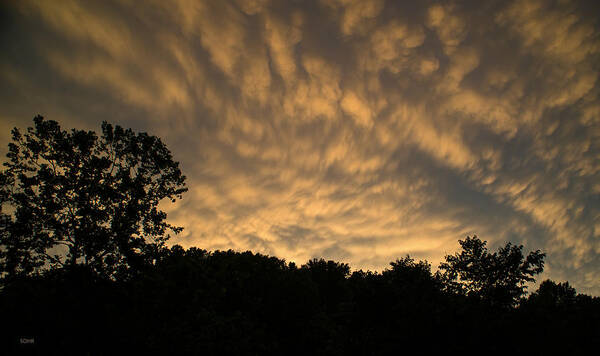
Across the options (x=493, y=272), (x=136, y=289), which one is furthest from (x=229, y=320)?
(x=493, y=272)

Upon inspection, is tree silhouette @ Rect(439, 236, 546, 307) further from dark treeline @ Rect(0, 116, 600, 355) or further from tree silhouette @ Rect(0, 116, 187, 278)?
tree silhouette @ Rect(0, 116, 187, 278)

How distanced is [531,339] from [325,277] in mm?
50634

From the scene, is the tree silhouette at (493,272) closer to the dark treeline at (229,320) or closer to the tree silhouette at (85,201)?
the dark treeline at (229,320)

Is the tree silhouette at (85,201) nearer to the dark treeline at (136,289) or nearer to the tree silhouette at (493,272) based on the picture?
the dark treeline at (136,289)

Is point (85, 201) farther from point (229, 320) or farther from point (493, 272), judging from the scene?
point (493, 272)

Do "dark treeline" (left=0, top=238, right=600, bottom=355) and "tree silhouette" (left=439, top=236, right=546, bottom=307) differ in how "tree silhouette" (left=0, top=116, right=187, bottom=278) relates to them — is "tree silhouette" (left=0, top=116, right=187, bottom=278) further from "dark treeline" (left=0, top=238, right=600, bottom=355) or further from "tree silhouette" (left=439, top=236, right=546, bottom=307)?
"tree silhouette" (left=439, top=236, right=546, bottom=307)

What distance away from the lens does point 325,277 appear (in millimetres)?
69000

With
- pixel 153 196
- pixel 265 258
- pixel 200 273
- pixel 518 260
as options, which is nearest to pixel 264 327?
pixel 200 273

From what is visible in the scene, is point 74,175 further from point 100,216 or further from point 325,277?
point 325,277

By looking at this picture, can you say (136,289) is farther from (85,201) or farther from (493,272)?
(493,272)

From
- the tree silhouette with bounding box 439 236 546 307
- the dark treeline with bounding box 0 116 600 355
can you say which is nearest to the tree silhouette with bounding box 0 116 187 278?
the dark treeline with bounding box 0 116 600 355

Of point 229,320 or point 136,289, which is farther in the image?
A: point 229,320

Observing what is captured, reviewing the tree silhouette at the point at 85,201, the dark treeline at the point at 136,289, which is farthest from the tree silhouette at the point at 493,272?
the tree silhouette at the point at 85,201

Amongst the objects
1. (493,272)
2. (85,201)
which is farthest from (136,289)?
(493,272)
